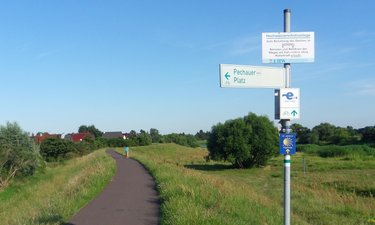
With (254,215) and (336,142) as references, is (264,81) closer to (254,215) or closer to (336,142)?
(254,215)

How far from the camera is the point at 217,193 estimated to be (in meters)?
→ 12.9

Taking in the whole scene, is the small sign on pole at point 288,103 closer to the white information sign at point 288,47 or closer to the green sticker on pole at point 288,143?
the green sticker on pole at point 288,143

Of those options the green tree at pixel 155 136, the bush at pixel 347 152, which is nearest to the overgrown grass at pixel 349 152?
the bush at pixel 347 152

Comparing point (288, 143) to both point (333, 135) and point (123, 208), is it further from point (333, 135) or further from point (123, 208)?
point (333, 135)

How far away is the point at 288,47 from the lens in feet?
21.4

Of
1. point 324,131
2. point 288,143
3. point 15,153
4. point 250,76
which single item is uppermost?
point 324,131

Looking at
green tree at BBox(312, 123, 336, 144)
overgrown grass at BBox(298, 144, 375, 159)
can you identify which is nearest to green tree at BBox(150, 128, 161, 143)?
green tree at BBox(312, 123, 336, 144)

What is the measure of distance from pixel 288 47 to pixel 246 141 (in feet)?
163

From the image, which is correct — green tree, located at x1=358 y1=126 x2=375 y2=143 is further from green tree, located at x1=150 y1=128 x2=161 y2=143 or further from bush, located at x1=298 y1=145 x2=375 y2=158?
green tree, located at x1=150 y1=128 x2=161 y2=143

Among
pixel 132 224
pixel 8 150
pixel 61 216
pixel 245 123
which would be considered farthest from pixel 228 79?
pixel 245 123

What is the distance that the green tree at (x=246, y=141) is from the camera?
182 feet

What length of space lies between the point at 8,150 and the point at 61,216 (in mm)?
33205

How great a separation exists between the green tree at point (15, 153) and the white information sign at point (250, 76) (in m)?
37.7

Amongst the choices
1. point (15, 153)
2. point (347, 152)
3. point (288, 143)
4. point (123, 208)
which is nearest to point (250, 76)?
point (288, 143)
